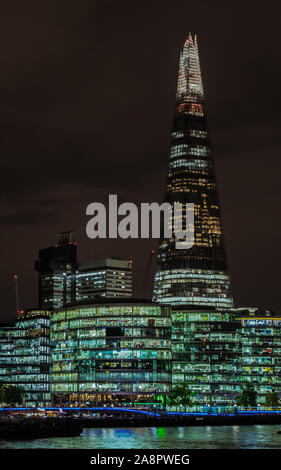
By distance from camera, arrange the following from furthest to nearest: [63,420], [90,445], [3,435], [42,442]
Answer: [63,420] → [3,435] → [42,442] → [90,445]

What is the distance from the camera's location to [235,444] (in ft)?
471
